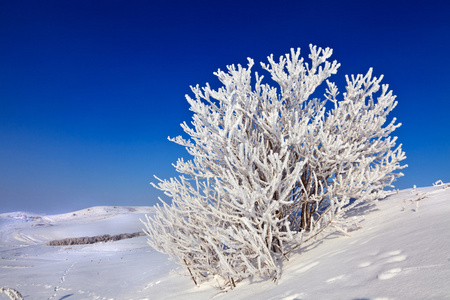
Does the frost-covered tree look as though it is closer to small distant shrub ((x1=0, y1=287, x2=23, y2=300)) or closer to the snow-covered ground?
the snow-covered ground

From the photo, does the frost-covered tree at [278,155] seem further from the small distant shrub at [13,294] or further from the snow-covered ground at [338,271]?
the small distant shrub at [13,294]

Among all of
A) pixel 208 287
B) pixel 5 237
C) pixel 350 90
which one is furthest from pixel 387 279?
pixel 5 237

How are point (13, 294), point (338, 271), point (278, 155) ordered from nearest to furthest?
point (338, 271) < point (278, 155) < point (13, 294)

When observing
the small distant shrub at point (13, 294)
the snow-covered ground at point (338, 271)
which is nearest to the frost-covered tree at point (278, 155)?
the snow-covered ground at point (338, 271)

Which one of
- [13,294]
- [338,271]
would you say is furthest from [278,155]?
[13,294]

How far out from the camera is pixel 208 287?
4.14 m

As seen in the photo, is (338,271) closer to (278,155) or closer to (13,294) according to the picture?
(278,155)

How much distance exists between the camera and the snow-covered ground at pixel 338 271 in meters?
1.89

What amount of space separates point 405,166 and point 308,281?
8.99 ft

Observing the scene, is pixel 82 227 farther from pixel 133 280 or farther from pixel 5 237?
pixel 133 280

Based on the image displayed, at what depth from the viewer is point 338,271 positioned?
2404mm

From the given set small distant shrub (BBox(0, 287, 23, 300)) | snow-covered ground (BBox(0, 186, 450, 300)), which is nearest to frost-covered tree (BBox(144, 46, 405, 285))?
snow-covered ground (BBox(0, 186, 450, 300))

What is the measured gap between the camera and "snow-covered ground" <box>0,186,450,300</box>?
189 cm

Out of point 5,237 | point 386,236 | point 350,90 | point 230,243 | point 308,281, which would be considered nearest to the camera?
point 308,281
